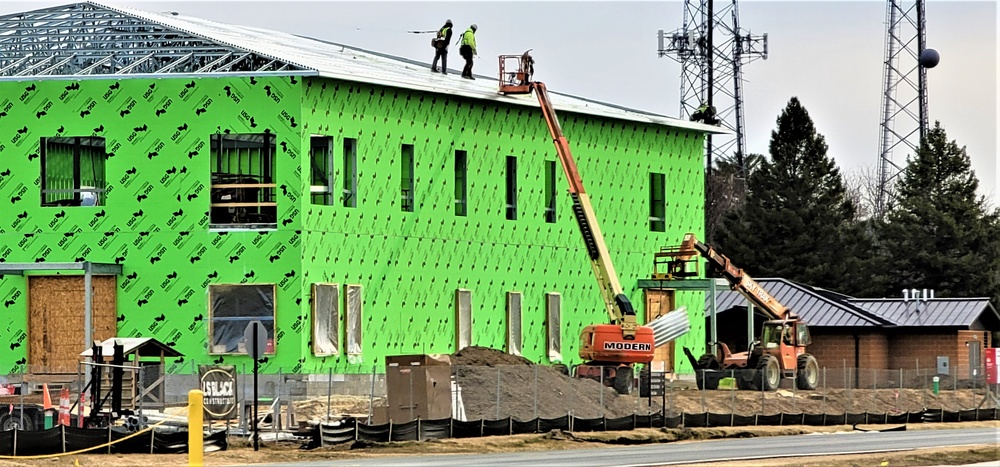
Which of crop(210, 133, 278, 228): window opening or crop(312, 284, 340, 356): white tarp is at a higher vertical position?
crop(210, 133, 278, 228): window opening

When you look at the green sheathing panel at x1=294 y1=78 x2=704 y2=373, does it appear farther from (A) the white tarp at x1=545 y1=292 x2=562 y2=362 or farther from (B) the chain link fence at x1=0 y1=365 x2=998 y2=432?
(B) the chain link fence at x1=0 y1=365 x2=998 y2=432

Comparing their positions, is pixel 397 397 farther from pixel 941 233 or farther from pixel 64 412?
pixel 941 233

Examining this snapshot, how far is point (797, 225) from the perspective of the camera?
104312mm

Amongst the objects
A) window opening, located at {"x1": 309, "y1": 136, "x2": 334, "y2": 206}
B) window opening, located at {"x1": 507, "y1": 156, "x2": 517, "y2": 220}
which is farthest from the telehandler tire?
window opening, located at {"x1": 309, "y1": 136, "x2": 334, "y2": 206}

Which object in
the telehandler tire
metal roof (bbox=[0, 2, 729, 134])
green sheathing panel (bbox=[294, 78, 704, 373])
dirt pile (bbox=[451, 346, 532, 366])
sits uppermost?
metal roof (bbox=[0, 2, 729, 134])

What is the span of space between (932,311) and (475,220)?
29.9 metres

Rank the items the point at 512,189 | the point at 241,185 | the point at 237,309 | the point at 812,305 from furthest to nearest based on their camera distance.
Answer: the point at 812,305, the point at 512,189, the point at 241,185, the point at 237,309

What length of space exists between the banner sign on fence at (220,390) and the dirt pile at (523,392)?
5853mm

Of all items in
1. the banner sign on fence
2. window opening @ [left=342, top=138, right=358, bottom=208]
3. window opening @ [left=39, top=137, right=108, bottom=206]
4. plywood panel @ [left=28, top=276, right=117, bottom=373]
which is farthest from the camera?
window opening @ [left=342, top=138, right=358, bottom=208]

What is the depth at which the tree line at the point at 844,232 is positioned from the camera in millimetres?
104188

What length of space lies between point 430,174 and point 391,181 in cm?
194

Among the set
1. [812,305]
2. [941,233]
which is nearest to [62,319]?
[812,305]

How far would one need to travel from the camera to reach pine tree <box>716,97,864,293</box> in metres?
104

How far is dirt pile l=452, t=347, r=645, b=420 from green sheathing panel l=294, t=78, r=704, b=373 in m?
2.80
